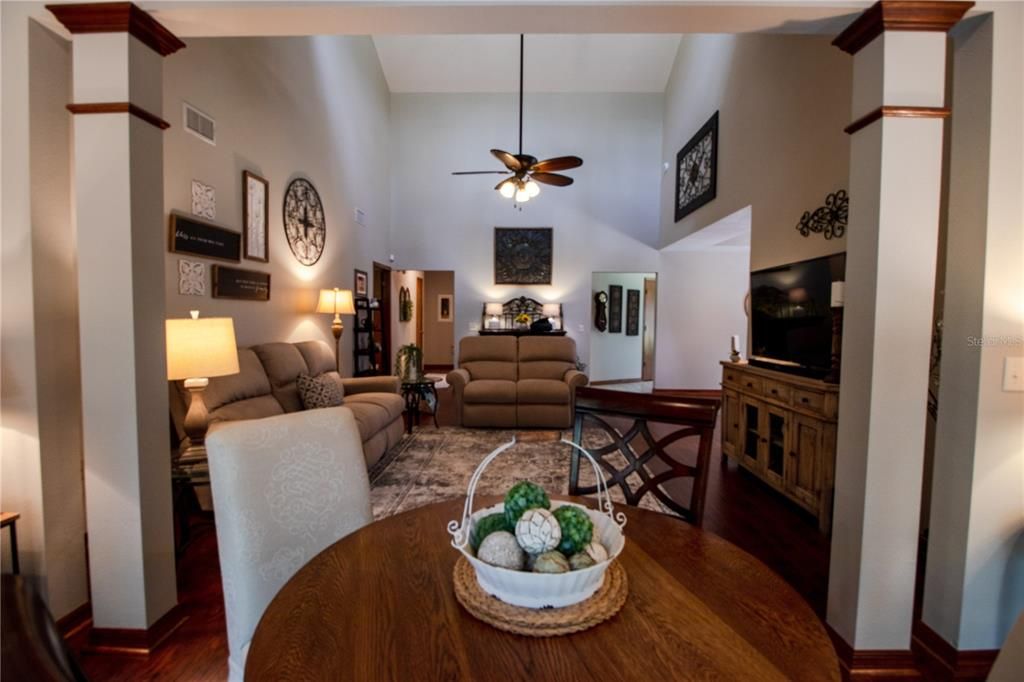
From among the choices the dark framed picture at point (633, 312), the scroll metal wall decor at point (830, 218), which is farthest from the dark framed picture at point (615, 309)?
the scroll metal wall decor at point (830, 218)

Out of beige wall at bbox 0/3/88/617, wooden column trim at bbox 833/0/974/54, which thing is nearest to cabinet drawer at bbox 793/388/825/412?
wooden column trim at bbox 833/0/974/54

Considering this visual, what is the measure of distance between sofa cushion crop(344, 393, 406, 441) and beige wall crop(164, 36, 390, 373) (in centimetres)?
99

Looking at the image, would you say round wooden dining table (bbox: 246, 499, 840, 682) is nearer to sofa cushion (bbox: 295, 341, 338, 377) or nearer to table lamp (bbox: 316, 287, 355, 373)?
sofa cushion (bbox: 295, 341, 338, 377)

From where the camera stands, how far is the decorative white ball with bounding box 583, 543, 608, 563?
0.88 meters

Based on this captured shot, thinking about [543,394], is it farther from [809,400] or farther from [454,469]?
[809,400]

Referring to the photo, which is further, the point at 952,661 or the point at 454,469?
the point at 454,469

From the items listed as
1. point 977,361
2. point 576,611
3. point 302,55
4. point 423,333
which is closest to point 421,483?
point 576,611

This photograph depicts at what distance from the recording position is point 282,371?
3863 millimetres

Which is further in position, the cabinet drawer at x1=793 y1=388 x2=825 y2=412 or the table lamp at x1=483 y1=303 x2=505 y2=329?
the table lamp at x1=483 y1=303 x2=505 y2=329

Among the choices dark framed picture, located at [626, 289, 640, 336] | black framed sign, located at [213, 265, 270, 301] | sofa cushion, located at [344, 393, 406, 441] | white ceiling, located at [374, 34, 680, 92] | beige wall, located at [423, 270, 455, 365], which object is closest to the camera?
black framed sign, located at [213, 265, 270, 301]

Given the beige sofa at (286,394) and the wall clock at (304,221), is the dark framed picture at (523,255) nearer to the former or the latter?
the wall clock at (304,221)

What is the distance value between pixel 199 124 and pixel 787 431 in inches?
172

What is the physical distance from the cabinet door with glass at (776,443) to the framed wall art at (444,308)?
8918mm

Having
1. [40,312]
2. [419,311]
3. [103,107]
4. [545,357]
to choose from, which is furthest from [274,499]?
[419,311]
